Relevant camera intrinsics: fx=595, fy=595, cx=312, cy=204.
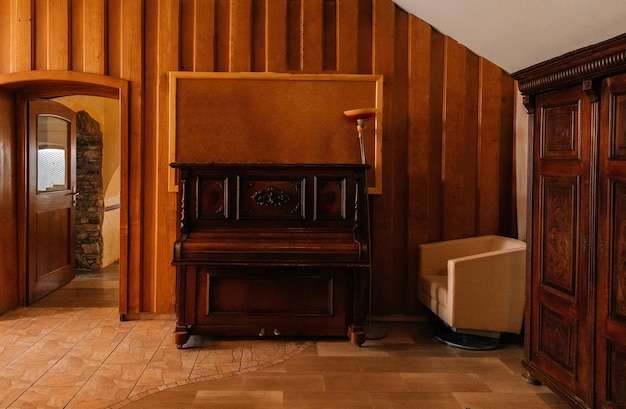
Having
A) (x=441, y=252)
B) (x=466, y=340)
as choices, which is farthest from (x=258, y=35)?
(x=466, y=340)

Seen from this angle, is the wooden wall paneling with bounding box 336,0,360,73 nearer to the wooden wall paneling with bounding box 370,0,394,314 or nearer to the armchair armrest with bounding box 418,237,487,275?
the wooden wall paneling with bounding box 370,0,394,314

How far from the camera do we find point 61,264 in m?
6.82

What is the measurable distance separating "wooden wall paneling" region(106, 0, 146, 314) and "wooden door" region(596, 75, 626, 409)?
383cm

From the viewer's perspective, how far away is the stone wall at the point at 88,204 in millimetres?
8117

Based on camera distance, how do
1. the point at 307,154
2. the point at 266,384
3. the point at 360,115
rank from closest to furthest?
1. the point at 266,384
2. the point at 360,115
3. the point at 307,154

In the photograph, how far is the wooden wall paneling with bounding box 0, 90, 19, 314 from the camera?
5.46 metres

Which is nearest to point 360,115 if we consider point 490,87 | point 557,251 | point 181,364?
point 490,87

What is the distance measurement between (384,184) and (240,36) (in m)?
1.86

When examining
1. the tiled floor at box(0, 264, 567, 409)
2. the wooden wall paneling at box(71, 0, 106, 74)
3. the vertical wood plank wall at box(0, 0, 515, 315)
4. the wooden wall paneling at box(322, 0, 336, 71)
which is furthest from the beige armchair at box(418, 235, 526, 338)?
the wooden wall paneling at box(71, 0, 106, 74)

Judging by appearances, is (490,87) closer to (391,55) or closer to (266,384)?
(391,55)

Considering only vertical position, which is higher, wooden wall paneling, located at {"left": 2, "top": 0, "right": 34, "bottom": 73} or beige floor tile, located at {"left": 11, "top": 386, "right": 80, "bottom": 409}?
wooden wall paneling, located at {"left": 2, "top": 0, "right": 34, "bottom": 73}

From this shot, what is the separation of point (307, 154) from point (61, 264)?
135 inches

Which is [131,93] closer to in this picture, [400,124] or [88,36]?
[88,36]

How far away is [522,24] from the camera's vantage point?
4.12m
